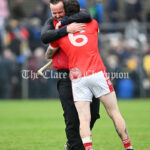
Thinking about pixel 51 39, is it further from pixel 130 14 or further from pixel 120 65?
pixel 130 14

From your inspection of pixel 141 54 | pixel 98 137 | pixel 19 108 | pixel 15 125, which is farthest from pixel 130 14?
pixel 98 137

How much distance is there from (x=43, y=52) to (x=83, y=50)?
43.5 feet

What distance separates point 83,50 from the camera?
22.7ft

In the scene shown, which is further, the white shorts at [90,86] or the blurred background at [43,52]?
the blurred background at [43,52]

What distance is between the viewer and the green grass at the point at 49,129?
28.6 feet

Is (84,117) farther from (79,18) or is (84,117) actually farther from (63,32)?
(79,18)

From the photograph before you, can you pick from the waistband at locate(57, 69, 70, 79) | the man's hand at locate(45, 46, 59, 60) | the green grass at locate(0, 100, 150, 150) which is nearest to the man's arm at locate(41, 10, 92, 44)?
the man's hand at locate(45, 46, 59, 60)

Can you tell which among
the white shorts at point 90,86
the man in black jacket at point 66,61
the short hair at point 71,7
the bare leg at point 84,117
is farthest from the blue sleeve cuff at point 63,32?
the bare leg at point 84,117

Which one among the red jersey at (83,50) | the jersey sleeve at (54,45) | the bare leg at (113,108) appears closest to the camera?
the red jersey at (83,50)

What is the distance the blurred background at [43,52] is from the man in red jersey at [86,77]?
40.0ft

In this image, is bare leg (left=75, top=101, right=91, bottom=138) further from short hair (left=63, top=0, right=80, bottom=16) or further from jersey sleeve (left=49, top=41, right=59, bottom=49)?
short hair (left=63, top=0, right=80, bottom=16)

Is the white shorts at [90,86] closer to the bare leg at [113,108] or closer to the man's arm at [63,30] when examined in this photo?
the bare leg at [113,108]

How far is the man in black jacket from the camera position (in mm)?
7008

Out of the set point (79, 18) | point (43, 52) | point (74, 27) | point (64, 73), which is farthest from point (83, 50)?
point (43, 52)
